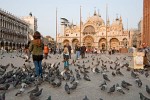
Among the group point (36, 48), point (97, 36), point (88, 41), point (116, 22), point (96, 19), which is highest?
point (96, 19)

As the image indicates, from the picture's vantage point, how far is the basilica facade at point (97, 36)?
78875 millimetres

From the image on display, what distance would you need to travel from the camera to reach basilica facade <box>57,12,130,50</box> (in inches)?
3105

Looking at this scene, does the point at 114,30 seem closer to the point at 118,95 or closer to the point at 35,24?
the point at 35,24

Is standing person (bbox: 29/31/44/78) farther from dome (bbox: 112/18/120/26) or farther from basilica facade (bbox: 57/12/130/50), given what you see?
dome (bbox: 112/18/120/26)

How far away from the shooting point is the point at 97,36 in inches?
3189

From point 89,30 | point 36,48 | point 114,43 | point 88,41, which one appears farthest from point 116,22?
point 36,48

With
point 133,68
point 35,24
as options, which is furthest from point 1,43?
point 133,68

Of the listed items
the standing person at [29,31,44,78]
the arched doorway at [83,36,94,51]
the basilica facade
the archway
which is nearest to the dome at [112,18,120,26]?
the basilica facade

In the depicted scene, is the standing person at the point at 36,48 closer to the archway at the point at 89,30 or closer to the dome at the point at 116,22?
the archway at the point at 89,30

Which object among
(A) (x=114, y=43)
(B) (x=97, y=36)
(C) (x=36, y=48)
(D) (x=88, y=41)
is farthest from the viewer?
(D) (x=88, y=41)

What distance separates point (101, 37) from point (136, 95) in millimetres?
74491

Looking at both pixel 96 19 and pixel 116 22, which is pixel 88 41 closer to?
pixel 96 19

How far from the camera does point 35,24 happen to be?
332 ft

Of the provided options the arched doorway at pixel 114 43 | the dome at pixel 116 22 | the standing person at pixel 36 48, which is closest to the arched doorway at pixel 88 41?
the arched doorway at pixel 114 43
